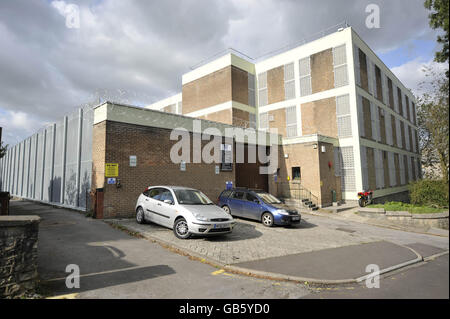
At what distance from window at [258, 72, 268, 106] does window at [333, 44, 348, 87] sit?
7133 mm

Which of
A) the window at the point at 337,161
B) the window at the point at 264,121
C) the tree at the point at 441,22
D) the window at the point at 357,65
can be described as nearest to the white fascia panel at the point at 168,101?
the window at the point at 264,121

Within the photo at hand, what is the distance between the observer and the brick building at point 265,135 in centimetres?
1184

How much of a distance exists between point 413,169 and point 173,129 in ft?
107

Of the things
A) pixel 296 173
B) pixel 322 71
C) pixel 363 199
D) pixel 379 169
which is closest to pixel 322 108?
pixel 322 71

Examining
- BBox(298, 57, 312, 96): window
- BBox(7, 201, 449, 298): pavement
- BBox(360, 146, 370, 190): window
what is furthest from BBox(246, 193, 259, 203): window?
BBox(298, 57, 312, 96): window

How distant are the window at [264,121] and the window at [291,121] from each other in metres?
2.35

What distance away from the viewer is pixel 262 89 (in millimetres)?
26422

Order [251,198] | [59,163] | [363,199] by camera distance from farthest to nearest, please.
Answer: [363,199] → [59,163] → [251,198]

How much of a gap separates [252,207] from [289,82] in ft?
54.2

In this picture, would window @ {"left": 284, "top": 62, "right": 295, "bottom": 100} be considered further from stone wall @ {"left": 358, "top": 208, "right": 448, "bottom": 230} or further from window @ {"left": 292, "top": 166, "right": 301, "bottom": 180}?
stone wall @ {"left": 358, "top": 208, "right": 448, "bottom": 230}

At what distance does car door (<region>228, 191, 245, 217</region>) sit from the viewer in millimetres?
12105

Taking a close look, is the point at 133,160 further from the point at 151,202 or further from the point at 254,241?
the point at 254,241
